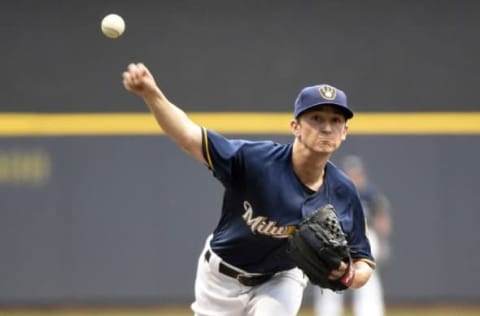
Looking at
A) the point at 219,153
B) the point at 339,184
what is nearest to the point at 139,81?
the point at 219,153

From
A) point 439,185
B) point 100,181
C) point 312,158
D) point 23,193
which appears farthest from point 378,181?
point 312,158

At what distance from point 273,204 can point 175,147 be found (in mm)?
7544

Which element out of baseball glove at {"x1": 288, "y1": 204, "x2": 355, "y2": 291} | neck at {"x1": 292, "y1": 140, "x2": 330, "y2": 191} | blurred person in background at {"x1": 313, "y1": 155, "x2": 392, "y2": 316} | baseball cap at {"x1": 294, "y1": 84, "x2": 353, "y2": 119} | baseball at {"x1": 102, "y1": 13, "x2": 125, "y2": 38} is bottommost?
blurred person in background at {"x1": 313, "y1": 155, "x2": 392, "y2": 316}

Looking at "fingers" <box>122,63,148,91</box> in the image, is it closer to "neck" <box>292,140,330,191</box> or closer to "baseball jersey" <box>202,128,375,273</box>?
"baseball jersey" <box>202,128,375,273</box>

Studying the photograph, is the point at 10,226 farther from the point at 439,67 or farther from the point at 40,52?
the point at 439,67

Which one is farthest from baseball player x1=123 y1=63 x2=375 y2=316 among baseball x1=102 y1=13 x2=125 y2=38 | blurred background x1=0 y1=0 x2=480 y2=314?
blurred background x1=0 y1=0 x2=480 y2=314

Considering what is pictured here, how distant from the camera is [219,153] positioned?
498 centimetres

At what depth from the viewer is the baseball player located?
5066mm

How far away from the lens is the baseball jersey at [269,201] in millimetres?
5137

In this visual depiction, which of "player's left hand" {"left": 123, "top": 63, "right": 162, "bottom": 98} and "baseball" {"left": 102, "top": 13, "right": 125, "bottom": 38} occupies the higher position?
"baseball" {"left": 102, "top": 13, "right": 125, "bottom": 38}

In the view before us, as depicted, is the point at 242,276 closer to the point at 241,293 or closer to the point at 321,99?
the point at 241,293

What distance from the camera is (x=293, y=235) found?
16.3 feet

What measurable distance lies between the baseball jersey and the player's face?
7.5 inches

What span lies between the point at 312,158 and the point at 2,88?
9.22 m
